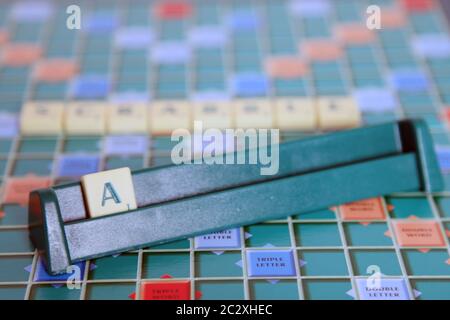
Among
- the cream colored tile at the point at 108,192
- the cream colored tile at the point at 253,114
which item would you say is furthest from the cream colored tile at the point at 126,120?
the cream colored tile at the point at 108,192

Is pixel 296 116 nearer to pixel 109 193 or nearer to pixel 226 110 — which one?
pixel 226 110

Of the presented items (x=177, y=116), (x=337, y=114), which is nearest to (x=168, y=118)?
(x=177, y=116)

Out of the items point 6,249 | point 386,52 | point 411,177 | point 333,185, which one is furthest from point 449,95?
point 6,249

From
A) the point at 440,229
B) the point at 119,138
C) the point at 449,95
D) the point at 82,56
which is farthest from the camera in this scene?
the point at 82,56

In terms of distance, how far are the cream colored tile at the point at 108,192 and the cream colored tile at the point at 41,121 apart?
0.34 m

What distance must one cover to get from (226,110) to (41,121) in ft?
1.10

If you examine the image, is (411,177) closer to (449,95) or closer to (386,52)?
(449,95)

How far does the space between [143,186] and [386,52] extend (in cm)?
73

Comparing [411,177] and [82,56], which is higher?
[82,56]

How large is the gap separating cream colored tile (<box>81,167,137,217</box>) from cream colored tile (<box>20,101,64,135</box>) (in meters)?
0.34

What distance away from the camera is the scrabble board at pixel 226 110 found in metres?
1.14

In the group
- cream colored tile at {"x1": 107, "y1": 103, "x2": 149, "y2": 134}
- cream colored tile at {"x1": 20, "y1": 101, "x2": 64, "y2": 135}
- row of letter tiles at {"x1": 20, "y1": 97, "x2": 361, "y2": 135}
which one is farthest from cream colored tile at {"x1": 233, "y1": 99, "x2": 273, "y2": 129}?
cream colored tile at {"x1": 20, "y1": 101, "x2": 64, "y2": 135}

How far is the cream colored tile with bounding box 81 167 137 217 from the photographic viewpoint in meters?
1.14

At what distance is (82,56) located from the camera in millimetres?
1676
